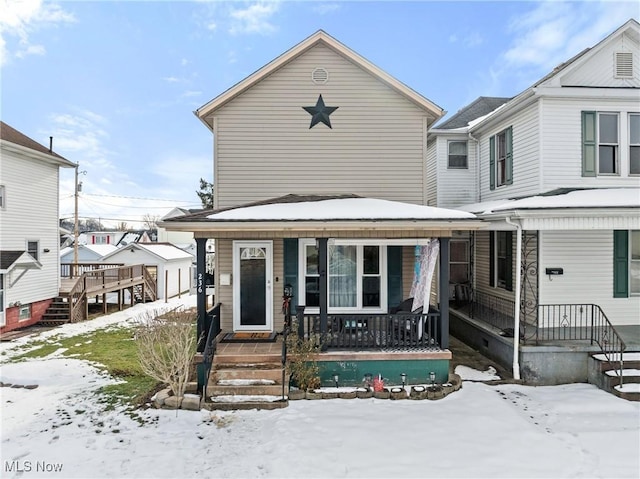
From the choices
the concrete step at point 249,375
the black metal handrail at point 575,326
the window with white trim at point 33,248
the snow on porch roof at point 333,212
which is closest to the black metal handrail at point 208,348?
the concrete step at point 249,375

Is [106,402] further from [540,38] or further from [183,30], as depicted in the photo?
[540,38]

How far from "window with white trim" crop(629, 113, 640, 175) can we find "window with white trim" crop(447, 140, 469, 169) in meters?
4.61

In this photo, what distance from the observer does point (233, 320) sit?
895 centimetres

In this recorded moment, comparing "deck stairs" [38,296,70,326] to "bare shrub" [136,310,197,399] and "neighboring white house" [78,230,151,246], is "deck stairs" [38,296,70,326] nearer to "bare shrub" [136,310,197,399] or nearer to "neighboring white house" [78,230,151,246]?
"bare shrub" [136,310,197,399]

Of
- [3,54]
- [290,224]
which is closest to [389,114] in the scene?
[290,224]

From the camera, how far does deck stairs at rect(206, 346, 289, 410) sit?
6.34 metres

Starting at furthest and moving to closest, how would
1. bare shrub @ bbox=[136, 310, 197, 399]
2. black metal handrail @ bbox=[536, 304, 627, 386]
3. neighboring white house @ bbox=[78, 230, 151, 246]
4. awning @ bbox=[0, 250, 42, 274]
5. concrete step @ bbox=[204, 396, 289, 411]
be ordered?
1. neighboring white house @ bbox=[78, 230, 151, 246]
2. awning @ bbox=[0, 250, 42, 274]
3. black metal handrail @ bbox=[536, 304, 627, 386]
4. bare shrub @ bbox=[136, 310, 197, 399]
5. concrete step @ bbox=[204, 396, 289, 411]

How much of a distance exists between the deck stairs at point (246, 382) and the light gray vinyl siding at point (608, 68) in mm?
10534

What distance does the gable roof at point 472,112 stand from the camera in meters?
13.3

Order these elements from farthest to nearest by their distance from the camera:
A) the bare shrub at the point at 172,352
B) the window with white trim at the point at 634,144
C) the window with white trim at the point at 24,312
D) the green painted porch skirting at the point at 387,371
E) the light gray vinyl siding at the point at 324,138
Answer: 1. the window with white trim at the point at 24,312
2. the light gray vinyl siding at the point at 324,138
3. the window with white trim at the point at 634,144
4. the green painted porch skirting at the point at 387,371
5. the bare shrub at the point at 172,352

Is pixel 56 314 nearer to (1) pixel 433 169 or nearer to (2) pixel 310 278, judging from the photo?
(2) pixel 310 278

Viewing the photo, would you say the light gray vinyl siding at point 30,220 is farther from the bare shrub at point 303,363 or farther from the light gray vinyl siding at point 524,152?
the light gray vinyl siding at point 524,152

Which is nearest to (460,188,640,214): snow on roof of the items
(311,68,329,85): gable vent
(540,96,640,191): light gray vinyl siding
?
(540,96,640,191): light gray vinyl siding

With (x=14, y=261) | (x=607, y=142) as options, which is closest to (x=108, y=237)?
(x=14, y=261)
